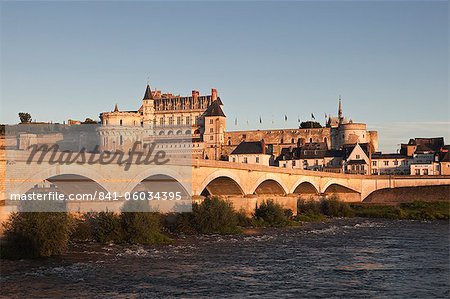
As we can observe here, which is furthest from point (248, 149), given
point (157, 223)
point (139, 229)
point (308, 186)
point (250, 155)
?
point (139, 229)

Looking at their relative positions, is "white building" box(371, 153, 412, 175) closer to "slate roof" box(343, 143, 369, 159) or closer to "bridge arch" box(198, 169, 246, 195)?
"slate roof" box(343, 143, 369, 159)

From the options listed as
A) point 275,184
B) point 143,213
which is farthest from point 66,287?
point 275,184

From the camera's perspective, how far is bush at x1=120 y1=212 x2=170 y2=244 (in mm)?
30531

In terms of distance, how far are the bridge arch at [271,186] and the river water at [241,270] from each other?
17.1m

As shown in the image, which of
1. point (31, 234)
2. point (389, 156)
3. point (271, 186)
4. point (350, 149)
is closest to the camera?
point (31, 234)

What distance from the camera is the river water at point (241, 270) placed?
20.2 meters

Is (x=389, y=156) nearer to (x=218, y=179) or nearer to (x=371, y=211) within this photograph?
(x=371, y=211)

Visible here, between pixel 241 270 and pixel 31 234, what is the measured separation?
8868 mm

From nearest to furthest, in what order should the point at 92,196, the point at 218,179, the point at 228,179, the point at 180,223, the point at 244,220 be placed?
the point at 180,223, the point at 92,196, the point at 244,220, the point at 228,179, the point at 218,179

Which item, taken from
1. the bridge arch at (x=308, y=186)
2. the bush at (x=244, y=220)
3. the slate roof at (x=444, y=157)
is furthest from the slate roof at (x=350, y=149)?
the bush at (x=244, y=220)

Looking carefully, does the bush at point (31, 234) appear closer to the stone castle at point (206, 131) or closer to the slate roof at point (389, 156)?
the slate roof at point (389, 156)

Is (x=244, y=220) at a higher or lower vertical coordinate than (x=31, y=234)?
lower

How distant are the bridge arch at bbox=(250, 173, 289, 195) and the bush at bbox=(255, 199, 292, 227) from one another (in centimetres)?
605

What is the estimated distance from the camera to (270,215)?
144 feet
